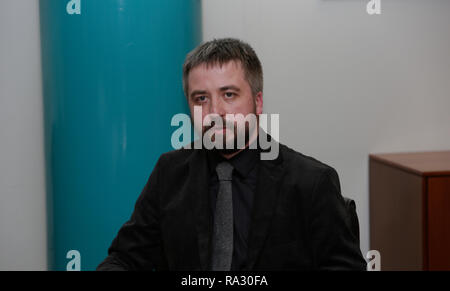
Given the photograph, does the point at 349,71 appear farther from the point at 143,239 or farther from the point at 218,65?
the point at 143,239

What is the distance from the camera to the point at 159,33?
5.61 feet

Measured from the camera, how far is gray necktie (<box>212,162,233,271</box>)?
3.65 ft

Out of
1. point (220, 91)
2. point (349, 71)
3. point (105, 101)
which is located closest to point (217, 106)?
point (220, 91)

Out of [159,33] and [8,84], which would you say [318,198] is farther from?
[8,84]

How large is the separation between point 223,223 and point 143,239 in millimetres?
206

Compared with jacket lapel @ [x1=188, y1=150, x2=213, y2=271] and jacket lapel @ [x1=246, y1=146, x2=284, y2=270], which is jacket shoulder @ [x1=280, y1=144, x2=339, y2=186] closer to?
jacket lapel @ [x1=246, y1=146, x2=284, y2=270]

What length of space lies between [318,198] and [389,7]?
134 cm

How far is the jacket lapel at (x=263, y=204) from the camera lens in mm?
1096

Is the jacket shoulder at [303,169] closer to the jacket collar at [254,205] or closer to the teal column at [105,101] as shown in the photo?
the jacket collar at [254,205]

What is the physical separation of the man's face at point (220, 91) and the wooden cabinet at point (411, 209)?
0.91 m

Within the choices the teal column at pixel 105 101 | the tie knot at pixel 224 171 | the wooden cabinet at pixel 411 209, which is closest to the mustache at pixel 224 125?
the tie knot at pixel 224 171

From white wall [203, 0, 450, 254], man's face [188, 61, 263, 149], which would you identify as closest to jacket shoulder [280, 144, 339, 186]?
man's face [188, 61, 263, 149]

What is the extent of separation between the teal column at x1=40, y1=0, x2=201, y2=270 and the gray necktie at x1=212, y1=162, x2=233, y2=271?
0.59 m
